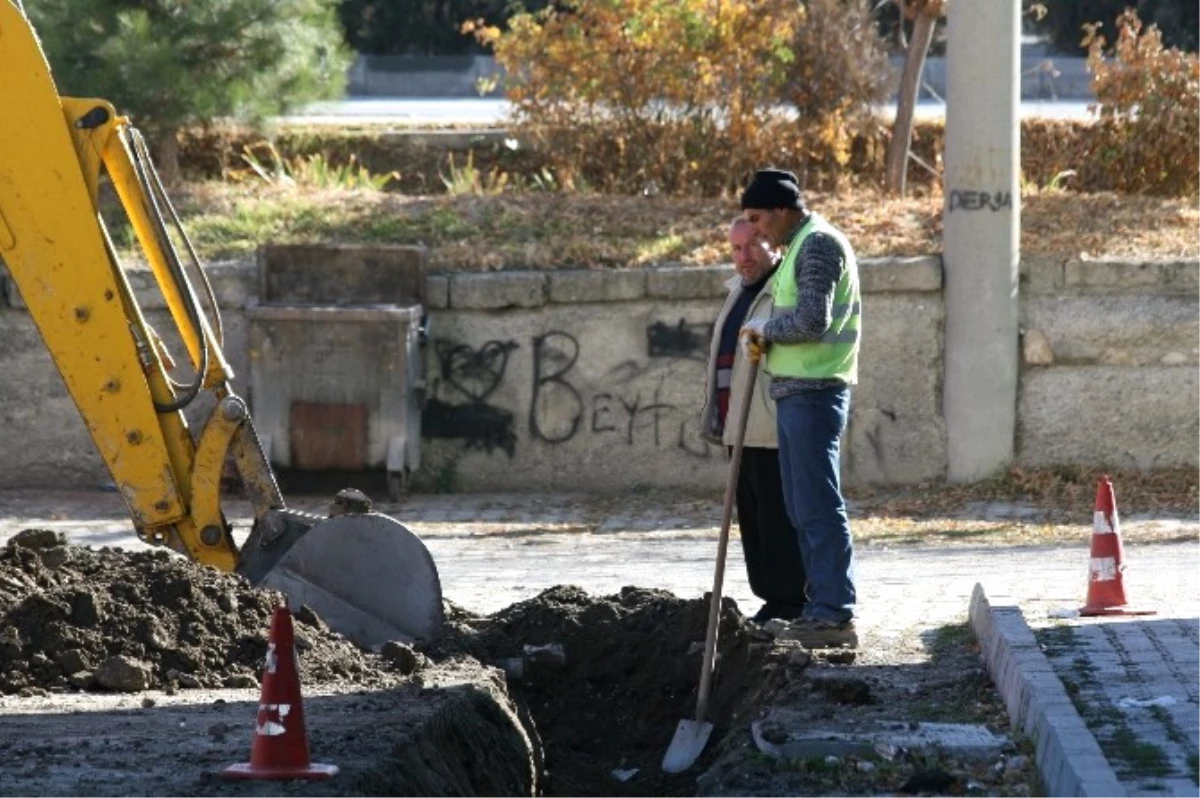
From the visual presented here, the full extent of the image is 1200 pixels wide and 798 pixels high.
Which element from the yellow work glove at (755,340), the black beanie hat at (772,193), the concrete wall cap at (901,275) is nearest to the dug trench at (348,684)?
the yellow work glove at (755,340)

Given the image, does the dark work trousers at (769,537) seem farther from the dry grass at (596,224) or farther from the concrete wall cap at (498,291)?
the dry grass at (596,224)

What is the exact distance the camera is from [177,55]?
1634 cm

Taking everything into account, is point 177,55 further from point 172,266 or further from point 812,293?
point 812,293

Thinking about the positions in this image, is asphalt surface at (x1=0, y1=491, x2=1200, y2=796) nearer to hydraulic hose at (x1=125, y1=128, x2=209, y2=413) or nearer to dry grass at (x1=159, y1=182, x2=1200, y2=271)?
dry grass at (x1=159, y1=182, x2=1200, y2=271)

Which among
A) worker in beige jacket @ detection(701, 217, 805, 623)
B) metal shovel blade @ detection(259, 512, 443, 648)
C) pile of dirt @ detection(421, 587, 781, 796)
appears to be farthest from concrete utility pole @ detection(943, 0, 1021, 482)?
metal shovel blade @ detection(259, 512, 443, 648)

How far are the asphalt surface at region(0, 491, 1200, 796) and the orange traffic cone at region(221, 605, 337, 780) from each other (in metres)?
1.95

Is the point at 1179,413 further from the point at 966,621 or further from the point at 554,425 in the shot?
the point at 966,621

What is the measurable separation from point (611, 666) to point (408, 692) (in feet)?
4.40

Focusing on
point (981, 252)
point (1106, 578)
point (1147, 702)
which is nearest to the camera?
point (1147, 702)

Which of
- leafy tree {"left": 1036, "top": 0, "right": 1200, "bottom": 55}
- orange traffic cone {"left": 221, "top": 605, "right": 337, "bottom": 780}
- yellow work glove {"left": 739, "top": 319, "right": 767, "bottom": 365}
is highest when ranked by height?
leafy tree {"left": 1036, "top": 0, "right": 1200, "bottom": 55}

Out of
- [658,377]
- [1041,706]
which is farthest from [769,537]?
[658,377]

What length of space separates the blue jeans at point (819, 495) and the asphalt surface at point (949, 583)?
50 cm

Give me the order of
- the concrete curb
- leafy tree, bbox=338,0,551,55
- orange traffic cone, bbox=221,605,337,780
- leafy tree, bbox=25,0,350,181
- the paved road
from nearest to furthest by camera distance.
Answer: the concrete curb, orange traffic cone, bbox=221,605,337,780, leafy tree, bbox=25,0,350,181, the paved road, leafy tree, bbox=338,0,551,55

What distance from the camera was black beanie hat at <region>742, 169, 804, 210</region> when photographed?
8672 mm
